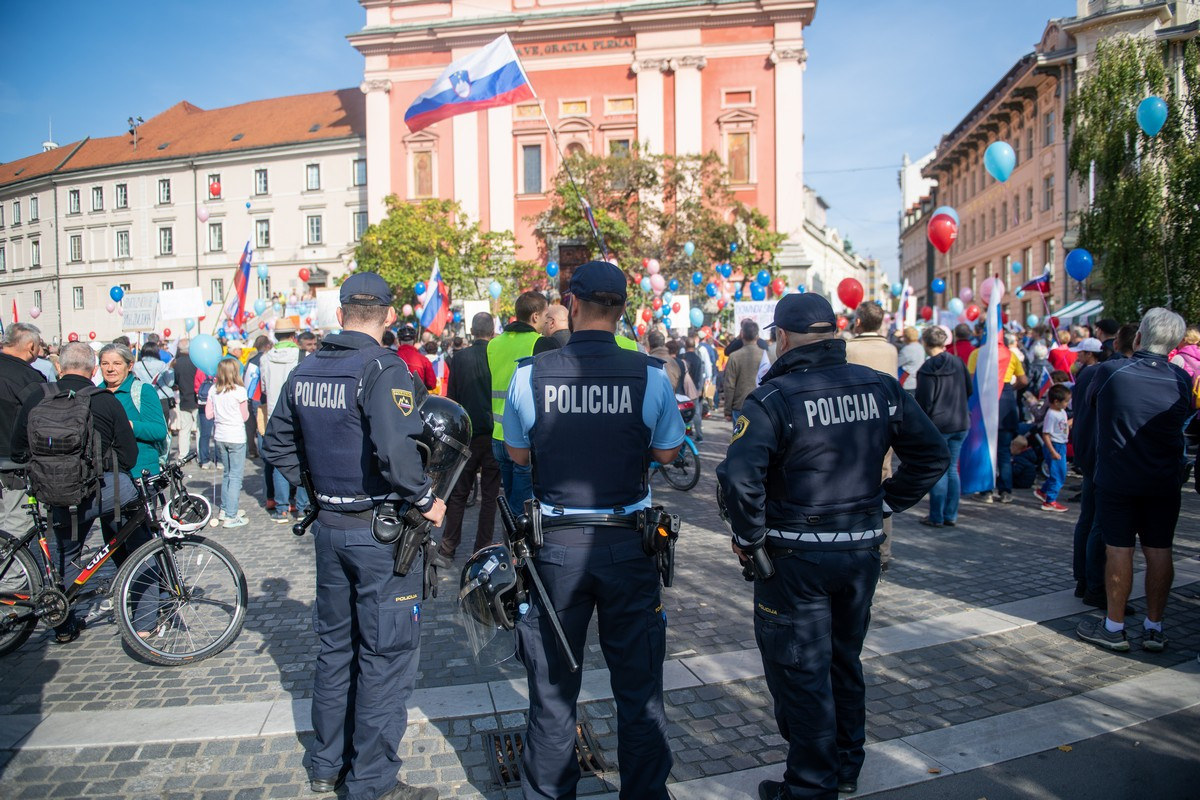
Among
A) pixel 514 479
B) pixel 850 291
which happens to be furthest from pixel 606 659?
pixel 850 291

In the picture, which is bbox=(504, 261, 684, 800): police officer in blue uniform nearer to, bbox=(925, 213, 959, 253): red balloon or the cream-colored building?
bbox=(925, 213, 959, 253): red balloon

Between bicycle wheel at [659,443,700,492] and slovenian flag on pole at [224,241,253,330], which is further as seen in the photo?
slovenian flag on pole at [224,241,253,330]

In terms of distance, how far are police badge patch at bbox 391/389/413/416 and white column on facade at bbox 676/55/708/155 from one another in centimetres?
3684

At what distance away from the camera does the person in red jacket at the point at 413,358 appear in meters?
7.93

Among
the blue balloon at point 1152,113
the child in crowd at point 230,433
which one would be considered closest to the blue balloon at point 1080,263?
the blue balloon at point 1152,113

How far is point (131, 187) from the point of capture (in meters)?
57.6

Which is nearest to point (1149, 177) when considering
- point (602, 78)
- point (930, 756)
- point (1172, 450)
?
point (1172, 450)

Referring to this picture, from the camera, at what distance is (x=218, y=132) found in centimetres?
5766

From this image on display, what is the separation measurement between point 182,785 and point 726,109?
3896 centimetres

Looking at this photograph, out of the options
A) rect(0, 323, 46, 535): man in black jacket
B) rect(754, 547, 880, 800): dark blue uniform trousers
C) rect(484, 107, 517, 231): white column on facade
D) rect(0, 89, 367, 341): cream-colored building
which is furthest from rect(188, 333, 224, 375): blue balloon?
rect(0, 89, 367, 341): cream-colored building

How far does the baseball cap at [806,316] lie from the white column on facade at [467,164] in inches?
1522

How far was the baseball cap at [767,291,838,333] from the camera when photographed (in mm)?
3318

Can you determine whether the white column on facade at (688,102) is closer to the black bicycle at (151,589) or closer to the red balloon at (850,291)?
the red balloon at (850,291)

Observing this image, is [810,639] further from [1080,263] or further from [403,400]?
[1080,263]
